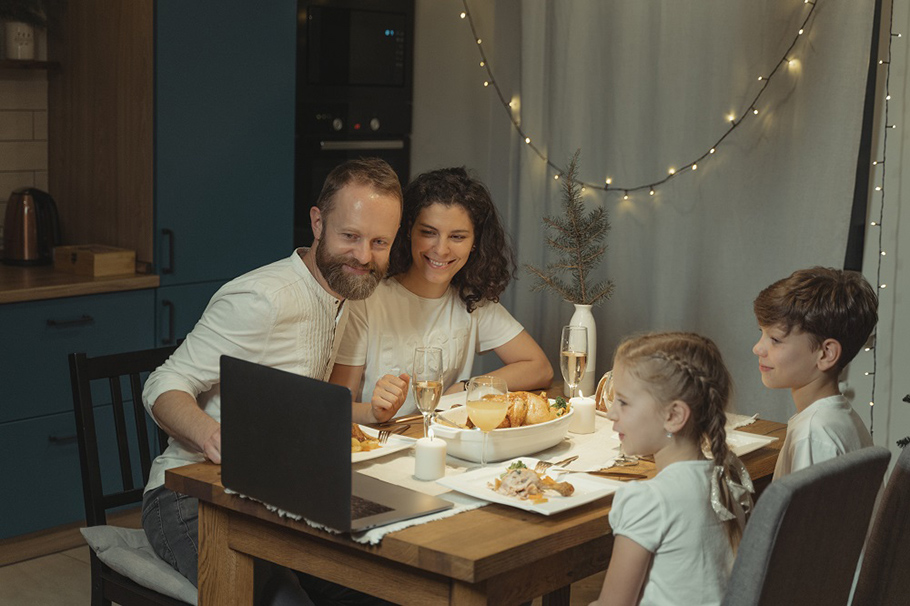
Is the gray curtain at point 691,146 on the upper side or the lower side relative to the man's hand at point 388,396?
upper

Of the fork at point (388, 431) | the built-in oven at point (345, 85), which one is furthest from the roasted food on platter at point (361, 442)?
the built-in oven at point (345, 85)

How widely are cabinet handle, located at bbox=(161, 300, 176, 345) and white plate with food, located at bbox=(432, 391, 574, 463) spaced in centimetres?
174

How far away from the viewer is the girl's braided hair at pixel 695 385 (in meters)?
1.73

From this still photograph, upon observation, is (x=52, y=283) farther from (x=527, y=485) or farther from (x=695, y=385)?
(x=695, y=385)

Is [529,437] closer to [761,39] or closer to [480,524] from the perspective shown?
[480,524]

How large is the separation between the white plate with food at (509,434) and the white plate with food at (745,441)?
34cm

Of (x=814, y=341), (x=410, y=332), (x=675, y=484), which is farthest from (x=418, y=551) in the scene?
(x=410, y=332)

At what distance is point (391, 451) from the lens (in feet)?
6.89

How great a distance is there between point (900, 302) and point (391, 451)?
6.01 ft

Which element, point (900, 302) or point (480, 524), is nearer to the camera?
point (480, 524)

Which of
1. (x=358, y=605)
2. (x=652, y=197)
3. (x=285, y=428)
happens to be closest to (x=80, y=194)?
(x=652, y=197)

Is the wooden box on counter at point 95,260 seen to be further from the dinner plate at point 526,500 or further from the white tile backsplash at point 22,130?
the dinner plate at point 526,500

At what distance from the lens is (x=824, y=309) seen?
2.09 meters

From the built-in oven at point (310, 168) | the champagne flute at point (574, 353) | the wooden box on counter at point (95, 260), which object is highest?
the built-in oven at point (310, 168)
